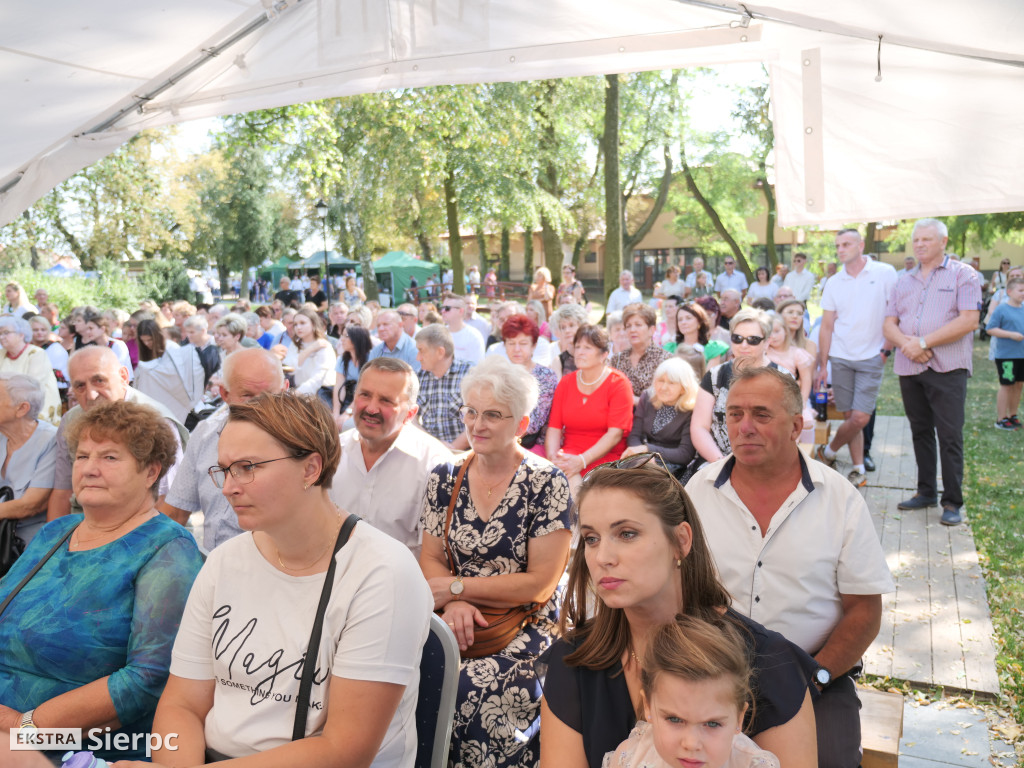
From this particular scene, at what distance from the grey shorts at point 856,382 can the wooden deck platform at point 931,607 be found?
78cm

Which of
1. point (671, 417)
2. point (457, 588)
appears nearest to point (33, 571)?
point (457, 588)

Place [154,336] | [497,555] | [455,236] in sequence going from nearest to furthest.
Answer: [497,555]
[154,336]
[455,236]

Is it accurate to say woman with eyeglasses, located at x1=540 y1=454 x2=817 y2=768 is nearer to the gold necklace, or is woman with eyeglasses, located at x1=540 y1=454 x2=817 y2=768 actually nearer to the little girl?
the little girl

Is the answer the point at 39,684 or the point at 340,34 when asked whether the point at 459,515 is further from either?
the point at 340,34

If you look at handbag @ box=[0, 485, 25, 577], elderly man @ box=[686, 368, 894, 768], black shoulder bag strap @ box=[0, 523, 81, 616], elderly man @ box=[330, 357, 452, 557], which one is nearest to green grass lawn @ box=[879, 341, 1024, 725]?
elderly man @ box=[686, 368, 894, 768]

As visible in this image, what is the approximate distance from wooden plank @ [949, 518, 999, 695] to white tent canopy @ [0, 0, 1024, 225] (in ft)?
7.31

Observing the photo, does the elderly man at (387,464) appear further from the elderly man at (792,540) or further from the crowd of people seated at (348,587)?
the elderly man at (792,540)

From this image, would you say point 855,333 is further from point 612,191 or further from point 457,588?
point 612,191

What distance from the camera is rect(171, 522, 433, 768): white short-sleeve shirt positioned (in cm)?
192

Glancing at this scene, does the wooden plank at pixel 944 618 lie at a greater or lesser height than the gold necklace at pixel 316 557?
lesser

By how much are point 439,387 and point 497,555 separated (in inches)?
121

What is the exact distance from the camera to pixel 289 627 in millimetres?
1972

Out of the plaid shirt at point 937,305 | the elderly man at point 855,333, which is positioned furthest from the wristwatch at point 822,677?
the elderly man at point 855,333

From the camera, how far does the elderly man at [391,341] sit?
23.9 ft
